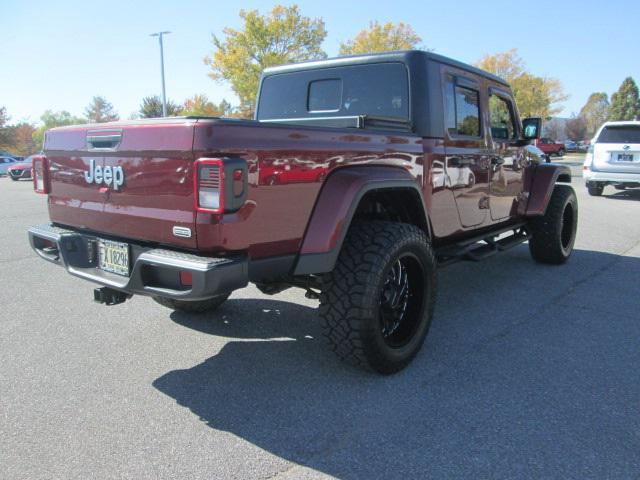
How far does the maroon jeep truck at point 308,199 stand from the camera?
235cm

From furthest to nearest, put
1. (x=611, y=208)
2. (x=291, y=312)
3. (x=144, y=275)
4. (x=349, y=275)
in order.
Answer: (x=611, y=208)
(x=291, y=312)
(x=349, y=275)
(x=144, y=275)

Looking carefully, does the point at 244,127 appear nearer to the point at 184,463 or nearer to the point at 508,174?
the point at 184,463

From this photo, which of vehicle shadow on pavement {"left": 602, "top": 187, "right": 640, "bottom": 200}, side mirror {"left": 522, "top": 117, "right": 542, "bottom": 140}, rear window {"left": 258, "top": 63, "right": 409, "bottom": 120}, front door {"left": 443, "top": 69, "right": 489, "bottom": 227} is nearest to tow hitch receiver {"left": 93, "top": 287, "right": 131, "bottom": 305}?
rear window {"left": 258, "top": 63, "right": 409, "bottom": 120}

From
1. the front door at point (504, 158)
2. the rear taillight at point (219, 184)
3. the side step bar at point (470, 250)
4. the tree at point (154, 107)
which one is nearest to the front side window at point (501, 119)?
the front door at point (504, 158)

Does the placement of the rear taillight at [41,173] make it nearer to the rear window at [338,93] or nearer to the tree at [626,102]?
the rear window at [338,93]

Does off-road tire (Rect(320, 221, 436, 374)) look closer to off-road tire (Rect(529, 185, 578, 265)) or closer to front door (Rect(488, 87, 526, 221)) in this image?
front door (Rect(488, 87, 526, 221))

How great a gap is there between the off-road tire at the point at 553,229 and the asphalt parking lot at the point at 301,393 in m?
1.10

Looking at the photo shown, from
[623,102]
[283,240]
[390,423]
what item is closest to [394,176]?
Answer: [283,240]

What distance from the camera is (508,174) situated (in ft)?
16.0

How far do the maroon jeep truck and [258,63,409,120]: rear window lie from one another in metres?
0.01

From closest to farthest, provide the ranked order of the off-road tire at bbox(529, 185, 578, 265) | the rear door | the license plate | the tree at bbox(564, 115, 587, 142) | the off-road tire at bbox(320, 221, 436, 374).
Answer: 1. the license plate
2. the off-road tire at bbox(320, 221, 436, 374)
3. the off-road tire at bbox(529, 185, 578, 265)
4. the rear door
5. the tree at bbox(564, 115, 587, 142)

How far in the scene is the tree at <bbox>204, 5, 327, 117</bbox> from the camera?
3066cm

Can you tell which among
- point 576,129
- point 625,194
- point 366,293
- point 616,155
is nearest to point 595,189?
point 625,194

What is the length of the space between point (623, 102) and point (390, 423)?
94907mm
